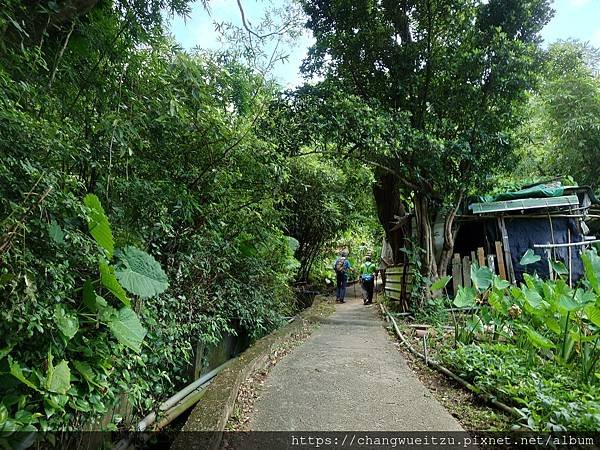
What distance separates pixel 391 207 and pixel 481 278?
420 cm

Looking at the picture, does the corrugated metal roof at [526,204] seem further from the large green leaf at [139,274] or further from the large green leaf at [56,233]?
the large green leaf at [56,233]

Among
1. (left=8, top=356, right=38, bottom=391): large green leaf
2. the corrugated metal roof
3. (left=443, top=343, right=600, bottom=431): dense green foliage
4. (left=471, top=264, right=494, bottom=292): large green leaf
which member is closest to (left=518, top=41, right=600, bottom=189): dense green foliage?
the corrugated metal roof

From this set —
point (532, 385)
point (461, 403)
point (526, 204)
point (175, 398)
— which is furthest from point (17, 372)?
point (526, 204)

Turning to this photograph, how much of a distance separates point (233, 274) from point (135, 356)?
236 cm

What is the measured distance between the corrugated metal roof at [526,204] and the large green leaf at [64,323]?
693 centimetres

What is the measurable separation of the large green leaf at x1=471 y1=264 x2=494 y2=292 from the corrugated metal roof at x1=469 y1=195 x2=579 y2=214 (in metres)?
2.46

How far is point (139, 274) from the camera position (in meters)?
2.30

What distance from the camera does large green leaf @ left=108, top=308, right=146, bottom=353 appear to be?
6.17 feet

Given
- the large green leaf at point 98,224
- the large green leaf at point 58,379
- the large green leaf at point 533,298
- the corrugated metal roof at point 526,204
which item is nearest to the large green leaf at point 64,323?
the large green leaf at point 58,379

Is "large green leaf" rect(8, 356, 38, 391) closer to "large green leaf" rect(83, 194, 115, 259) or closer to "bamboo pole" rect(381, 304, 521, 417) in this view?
"large green leaf" rect(83, 194, 115, 259)

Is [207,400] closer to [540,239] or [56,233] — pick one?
[56,233]

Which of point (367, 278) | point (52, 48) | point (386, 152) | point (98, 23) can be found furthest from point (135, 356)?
point (367, 278)

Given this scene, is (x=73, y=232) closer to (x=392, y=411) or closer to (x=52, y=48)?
(x=52, y=48)

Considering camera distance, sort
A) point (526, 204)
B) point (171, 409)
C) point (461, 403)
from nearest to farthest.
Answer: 1. point (461, 403)
2. point (171, 409)
3. point (526, 204)
